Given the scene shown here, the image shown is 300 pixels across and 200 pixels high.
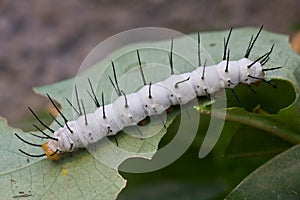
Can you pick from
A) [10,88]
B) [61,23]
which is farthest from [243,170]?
[61,23]

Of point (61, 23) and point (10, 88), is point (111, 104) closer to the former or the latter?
point (10, 88)

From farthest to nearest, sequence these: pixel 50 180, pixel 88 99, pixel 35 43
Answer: pixel 35 43 < pixel 88 99 < pixel 50 180

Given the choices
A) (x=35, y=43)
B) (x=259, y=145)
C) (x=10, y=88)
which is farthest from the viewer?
(x=35, y=43)

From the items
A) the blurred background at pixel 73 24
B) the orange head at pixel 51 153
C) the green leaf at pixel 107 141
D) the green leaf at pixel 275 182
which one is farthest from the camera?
the blurred background at pixel 73 24

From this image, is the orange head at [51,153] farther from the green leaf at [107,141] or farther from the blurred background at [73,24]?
the blurred background at [73,24]

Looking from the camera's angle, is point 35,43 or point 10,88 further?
point 35,43

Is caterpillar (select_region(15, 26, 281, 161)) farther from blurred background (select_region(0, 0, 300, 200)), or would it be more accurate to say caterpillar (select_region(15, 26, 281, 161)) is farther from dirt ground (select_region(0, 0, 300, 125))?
dirt ground (select_region(0, 0, 300, 125))

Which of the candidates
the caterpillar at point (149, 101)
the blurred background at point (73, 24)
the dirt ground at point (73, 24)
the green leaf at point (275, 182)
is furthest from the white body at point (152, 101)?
the dirt ground at point (73, 24)

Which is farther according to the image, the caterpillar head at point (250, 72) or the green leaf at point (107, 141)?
the caterpillar head at point (250, 72)
